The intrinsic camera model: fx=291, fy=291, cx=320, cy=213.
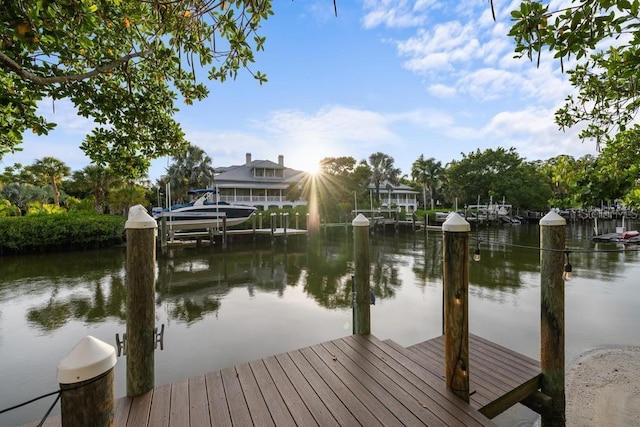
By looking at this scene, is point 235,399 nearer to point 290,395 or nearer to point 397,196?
point 290,395

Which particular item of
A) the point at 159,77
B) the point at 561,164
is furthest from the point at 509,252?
the point at 159,77

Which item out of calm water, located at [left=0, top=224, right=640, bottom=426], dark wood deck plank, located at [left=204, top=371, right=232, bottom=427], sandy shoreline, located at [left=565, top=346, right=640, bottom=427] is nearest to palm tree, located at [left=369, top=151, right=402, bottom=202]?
calm water, located at [left=0, top=224, right=640, bottom=426]

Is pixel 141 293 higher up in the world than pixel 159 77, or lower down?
lower down

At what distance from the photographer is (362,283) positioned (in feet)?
13.6

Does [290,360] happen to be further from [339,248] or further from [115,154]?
[339,248]

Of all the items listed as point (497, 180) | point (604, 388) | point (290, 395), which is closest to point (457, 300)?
point (290, 395)

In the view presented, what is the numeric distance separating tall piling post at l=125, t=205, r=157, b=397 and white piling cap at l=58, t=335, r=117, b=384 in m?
1.50

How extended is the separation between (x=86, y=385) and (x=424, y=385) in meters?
2.86

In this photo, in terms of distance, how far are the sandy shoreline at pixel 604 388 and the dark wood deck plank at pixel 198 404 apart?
4671 mm

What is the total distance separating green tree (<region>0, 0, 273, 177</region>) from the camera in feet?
8.53

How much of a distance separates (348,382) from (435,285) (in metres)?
8.82

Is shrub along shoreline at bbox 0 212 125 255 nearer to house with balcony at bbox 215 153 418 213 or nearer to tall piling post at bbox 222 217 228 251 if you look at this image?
tall piling post at bbox 222 217 228 251

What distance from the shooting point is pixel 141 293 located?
278 centimetres

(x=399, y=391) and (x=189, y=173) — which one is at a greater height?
(x=189, y=173)
